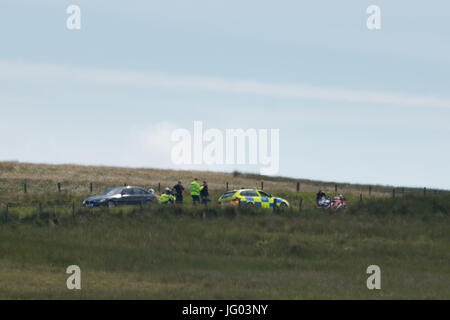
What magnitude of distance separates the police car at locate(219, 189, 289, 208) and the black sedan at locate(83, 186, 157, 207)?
4819mm

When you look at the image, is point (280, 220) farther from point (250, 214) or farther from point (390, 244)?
point (390, 244)

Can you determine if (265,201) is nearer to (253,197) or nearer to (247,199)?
(253,197)

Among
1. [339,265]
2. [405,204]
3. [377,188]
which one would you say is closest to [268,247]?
[339,265]

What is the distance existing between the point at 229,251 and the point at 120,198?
1279cm

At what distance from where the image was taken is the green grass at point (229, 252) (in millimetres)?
22500

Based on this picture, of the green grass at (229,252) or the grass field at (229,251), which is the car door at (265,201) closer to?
the grass field at (229,251)

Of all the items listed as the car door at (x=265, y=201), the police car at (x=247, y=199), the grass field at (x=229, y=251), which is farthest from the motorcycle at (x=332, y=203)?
the car door at (x=265, y=201)

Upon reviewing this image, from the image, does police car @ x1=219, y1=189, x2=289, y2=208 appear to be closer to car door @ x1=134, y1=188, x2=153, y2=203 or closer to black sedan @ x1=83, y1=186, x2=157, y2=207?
car door @ x1=134, y1=188, x2=153, y2=203

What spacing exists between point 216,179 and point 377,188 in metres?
19.4

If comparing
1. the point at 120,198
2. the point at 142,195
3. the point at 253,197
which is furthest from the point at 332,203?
the point at 120,198

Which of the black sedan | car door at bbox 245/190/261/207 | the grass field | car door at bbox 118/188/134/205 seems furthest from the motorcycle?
car door at bbox 118/188/134/205

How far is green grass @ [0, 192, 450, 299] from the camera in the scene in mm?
22500

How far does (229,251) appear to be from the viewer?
3450cm

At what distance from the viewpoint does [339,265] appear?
3077cm
